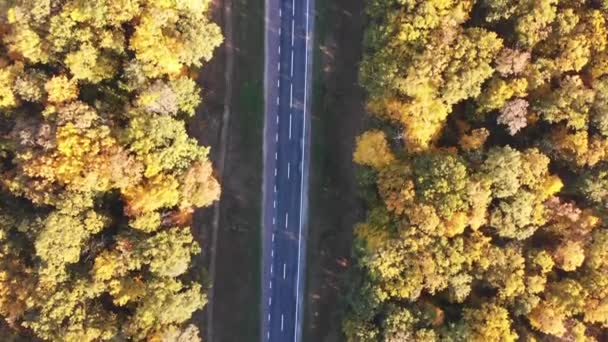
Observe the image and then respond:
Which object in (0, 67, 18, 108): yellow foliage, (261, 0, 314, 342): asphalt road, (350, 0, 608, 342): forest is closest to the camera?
(350, 0, 608, 342): forest

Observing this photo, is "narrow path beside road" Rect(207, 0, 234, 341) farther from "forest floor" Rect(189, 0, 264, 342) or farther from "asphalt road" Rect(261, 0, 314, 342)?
"asphalt road" Rect(261, 0, 314, 342)

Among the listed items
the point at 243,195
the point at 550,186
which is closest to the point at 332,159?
the point at 243,195

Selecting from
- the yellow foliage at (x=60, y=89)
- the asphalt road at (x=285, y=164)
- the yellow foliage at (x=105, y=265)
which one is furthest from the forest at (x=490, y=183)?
the yellow foliage at (x=60, y=89)

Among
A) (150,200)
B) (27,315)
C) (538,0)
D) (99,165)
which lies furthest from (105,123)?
(538,0)

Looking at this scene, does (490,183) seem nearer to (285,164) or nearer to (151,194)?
(285,164)

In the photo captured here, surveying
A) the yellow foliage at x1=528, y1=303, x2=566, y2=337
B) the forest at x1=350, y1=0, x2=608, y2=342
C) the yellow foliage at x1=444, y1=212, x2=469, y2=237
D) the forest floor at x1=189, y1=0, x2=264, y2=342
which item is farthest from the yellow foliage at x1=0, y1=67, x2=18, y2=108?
the yellow foliage at x1=528, y1=303, x2=566, y2=337

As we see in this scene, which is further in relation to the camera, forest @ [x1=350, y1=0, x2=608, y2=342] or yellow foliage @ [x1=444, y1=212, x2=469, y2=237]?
forest @ [x1=350, y1=0, x2=608, y2=342]

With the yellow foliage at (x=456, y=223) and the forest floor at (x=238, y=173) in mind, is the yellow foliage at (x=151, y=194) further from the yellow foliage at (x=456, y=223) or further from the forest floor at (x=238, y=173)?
the yellow foliage at (x=456, y=223)
